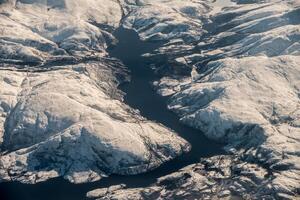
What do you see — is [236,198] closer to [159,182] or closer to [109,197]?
[159,182]

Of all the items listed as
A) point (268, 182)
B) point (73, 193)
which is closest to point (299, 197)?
point (268, 182)

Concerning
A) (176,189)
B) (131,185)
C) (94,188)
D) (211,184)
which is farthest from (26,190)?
(211,184)

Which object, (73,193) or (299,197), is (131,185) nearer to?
(73,193)

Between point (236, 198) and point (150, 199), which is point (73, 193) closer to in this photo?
point (150, 199)

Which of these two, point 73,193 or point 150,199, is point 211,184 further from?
point 73,193

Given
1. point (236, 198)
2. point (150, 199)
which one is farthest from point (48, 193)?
point (236, 198)

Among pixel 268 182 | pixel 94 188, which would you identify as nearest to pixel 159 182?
pixel 94 188
